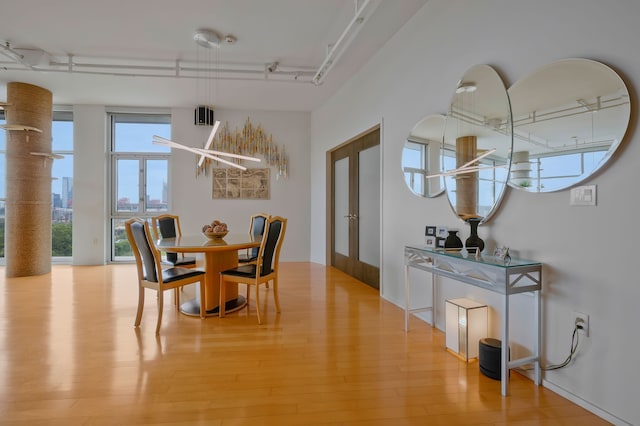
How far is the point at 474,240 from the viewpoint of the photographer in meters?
2.46

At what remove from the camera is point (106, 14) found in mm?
3471

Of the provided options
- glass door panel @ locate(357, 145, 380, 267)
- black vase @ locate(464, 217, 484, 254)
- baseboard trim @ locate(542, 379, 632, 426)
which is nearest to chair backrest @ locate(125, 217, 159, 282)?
black vase @ locate(464, 217, 484, 254)

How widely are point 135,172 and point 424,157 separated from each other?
5.93 metres

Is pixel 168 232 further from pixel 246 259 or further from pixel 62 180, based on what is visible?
pixel 62 180

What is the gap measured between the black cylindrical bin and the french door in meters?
2.28

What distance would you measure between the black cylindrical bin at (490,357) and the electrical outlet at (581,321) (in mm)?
470

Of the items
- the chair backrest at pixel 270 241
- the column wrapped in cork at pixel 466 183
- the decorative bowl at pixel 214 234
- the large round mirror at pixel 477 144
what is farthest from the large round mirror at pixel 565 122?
the decorative bowl at pixel 214 234

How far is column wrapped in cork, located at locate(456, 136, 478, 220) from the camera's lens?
2.59 metres

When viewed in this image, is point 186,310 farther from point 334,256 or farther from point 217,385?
point 334,256

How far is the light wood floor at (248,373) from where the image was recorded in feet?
5.91

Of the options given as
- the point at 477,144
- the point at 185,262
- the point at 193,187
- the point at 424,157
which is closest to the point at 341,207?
the point at 424,157

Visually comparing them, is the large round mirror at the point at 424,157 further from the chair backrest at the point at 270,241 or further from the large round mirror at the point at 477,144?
the chair backrest at the point at 270,241

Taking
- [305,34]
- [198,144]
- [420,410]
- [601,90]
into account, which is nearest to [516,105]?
[601,90]

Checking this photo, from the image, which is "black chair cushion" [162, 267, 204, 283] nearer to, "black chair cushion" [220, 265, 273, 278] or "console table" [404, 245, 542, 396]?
"black chair cushion" [220, 265, 273, 278]
